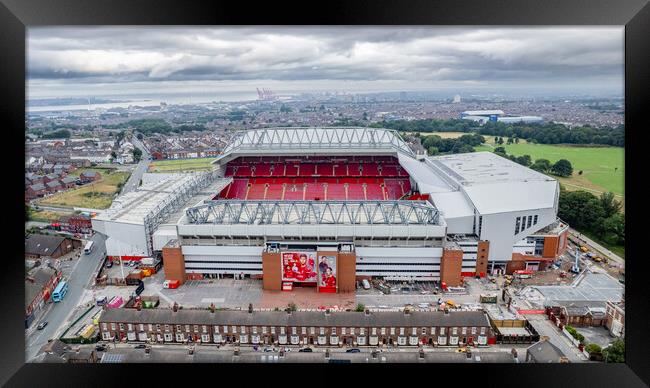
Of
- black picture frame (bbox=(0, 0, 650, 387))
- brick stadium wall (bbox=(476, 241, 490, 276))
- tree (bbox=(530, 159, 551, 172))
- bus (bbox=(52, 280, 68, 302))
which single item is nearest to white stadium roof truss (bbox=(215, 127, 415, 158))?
brick stadium wall (bbox=(476, 241, 490, 276))

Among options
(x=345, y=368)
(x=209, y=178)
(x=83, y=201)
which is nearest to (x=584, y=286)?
(x=345, y=368)

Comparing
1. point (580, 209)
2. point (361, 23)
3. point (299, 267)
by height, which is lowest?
point (299, 267)

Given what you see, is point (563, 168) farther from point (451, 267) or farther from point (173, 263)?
point (173, 263)

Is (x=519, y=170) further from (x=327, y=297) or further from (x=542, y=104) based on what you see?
(x=542, y=104)

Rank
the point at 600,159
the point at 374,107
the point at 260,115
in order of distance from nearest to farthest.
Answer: the point at 600,159, the point at 260,115, the point at 374,107

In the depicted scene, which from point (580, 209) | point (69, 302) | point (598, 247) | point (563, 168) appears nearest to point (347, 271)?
point (69, 302)
